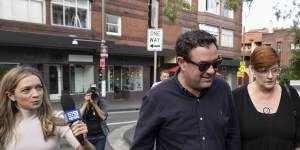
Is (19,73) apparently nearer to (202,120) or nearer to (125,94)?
(202,120)

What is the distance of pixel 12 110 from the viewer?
3.03m

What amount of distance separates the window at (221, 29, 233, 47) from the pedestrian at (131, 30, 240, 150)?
3976cm

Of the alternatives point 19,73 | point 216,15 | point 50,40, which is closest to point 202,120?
point 19,73

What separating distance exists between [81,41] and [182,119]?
22584 millimetres

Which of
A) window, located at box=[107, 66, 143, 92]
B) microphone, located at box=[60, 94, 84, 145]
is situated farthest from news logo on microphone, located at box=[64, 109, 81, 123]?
window, located at box=[107, 66, 143, 92]

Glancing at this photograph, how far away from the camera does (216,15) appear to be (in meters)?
39.8

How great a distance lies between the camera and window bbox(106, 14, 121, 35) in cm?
2790

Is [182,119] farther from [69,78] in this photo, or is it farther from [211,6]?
[211,6]

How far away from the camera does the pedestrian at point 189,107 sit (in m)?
2.58

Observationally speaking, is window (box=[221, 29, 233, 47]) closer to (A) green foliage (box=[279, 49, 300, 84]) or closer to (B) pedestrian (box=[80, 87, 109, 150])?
(A) green foliage (box=[279, 49, 300, 84])

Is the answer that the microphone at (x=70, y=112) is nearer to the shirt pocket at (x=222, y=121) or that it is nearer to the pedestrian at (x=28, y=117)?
the pedestrian at (x=28, y=117)

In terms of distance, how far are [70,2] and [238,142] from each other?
2291cm

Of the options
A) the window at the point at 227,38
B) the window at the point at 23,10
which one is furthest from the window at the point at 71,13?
the window at the point at 227,38

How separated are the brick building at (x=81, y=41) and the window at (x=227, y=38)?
258 inches
